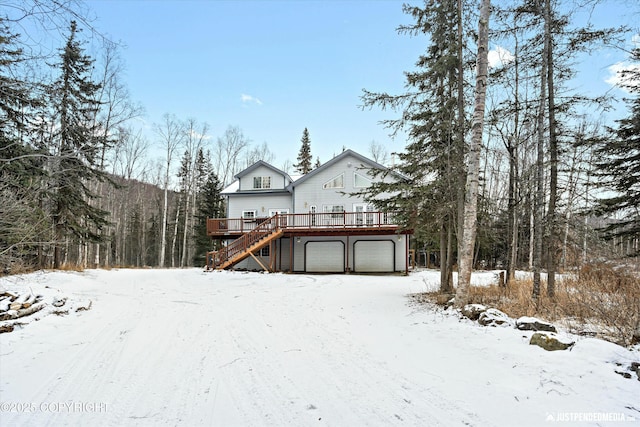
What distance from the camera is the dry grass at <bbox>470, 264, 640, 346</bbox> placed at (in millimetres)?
4457

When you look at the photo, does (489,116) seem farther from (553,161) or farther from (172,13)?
(172,13)

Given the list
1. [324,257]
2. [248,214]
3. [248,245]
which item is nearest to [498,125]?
[324,257]

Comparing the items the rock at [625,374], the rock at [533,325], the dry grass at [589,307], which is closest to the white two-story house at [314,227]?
the dry grass at [589,307]

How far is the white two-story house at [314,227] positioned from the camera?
18.3m

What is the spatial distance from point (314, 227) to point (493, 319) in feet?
45.0

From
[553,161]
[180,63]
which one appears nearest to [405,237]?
[553,161]

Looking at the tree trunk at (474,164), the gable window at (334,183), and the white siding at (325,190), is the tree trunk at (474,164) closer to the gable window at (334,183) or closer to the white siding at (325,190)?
the white siding at (325,190)

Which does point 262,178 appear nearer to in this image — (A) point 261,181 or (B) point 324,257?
(A) point 261,181

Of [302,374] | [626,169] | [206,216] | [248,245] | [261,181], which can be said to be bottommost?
[302,374]

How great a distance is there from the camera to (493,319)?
5.47 meters

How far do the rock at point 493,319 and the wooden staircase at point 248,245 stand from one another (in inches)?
528

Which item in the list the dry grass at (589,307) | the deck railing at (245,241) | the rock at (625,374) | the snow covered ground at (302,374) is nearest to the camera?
the snow covered ground at (302,374)

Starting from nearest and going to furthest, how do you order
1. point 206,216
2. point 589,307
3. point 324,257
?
point 589,307
point 324,257
point 206,216

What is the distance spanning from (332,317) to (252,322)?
169 cm
